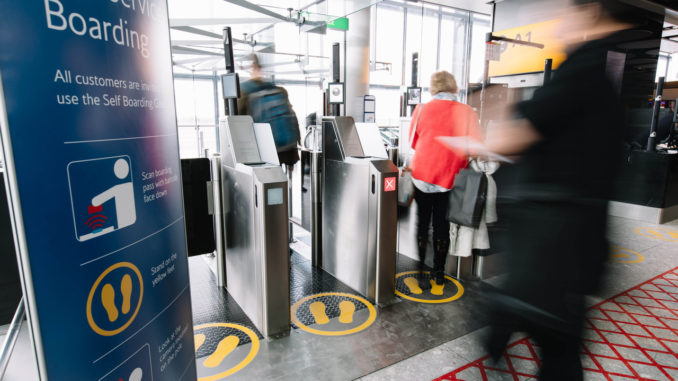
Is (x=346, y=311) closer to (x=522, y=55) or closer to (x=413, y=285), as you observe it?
(x=413, y=285)

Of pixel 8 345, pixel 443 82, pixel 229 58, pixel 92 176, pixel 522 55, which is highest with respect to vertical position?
pixel 522 55

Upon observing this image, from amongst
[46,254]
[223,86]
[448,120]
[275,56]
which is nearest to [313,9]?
[275,56]

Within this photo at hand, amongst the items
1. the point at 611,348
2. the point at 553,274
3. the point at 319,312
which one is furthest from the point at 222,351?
the point at 611,348

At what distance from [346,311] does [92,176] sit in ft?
6.67

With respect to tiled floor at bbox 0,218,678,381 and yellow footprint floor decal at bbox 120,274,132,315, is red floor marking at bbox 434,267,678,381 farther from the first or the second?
yellow footprint floor decal at bbox 120,274,132,315

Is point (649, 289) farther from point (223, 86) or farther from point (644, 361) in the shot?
point (223, 86)

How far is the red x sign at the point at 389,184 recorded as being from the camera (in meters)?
2.59

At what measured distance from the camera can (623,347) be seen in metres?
2.23

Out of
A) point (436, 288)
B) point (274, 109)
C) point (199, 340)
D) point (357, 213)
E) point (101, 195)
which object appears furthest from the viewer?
point (274, 109)

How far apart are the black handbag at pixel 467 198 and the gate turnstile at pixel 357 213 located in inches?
17.0

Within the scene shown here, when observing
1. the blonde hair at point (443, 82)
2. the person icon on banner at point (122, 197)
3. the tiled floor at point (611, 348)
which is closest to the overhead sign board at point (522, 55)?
the blonde hair at point (443, 82)

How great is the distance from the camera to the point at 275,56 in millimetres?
3877

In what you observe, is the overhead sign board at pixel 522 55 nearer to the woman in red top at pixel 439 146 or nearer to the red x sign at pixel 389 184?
the woman in red top at pixel 439 146

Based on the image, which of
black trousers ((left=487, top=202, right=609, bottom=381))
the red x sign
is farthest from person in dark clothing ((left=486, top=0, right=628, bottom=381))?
the red x sign
